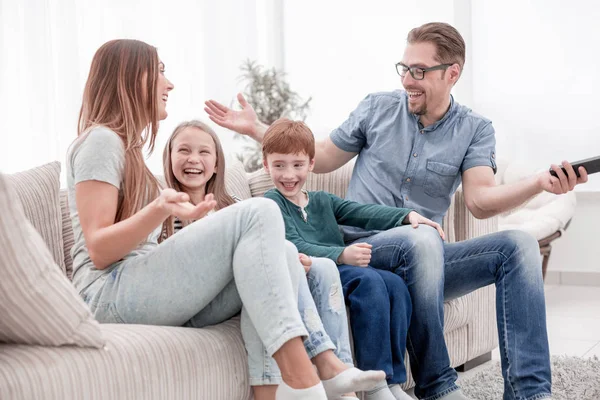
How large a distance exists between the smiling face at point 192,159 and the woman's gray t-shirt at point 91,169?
1.15 feet

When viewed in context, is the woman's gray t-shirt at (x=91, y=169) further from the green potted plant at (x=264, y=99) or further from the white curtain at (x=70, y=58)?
the green potted plant at (x=264, y=99)

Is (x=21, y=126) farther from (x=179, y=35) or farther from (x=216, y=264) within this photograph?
(x=216, y=264)

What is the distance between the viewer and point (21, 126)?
12.1 feet

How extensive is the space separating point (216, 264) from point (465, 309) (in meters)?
1.22

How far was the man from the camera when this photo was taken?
213 centimetres

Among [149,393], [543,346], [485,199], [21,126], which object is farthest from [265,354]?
[21,126]

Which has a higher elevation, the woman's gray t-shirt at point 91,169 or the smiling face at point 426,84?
the smiling face at point 426,84

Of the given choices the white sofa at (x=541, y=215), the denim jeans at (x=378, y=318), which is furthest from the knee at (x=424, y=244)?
the white sofa at (x=541, y=215)

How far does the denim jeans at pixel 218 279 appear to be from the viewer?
64.3 inches

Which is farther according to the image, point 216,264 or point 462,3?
point 462,3

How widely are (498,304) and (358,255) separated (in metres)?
0.45

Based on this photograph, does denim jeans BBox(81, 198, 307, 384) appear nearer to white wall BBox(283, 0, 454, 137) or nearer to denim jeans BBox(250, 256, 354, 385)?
denim jeans BBox(250, 256, 354, 385)

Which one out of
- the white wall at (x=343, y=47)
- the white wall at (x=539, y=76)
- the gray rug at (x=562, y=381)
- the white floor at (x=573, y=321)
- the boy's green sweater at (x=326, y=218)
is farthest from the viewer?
the white wall at (x=343, y=47)

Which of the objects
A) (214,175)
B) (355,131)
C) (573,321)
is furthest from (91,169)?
(573,321)
